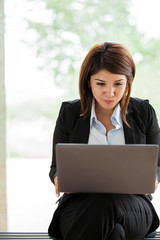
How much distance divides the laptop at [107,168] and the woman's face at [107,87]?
42 centimetres

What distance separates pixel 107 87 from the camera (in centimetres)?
188

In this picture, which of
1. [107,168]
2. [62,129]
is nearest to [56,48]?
[62,129]

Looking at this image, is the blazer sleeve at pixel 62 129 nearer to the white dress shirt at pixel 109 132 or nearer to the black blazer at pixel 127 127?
the black blazer at pixel 127 127

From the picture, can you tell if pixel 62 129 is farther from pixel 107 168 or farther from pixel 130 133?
pixel 107 168

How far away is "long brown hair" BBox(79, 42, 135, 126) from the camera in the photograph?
187 centimetres

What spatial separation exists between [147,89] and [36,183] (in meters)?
2.18

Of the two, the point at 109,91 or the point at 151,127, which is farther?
the point at 151,127

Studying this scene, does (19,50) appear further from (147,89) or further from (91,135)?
(91,135)

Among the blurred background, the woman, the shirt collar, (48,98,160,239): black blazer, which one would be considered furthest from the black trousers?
the blurred background

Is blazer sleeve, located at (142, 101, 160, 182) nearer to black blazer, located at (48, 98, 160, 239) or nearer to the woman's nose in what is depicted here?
black blazer, located at (48, 98, 160, 239)

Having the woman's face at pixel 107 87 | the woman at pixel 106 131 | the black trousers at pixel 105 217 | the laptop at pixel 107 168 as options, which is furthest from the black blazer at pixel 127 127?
the laptop at pixel 107 168

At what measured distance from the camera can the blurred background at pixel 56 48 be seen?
5355mm

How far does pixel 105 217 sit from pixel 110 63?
73 centimetres

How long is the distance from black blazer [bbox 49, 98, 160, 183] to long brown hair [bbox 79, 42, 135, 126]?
2.0 inches
